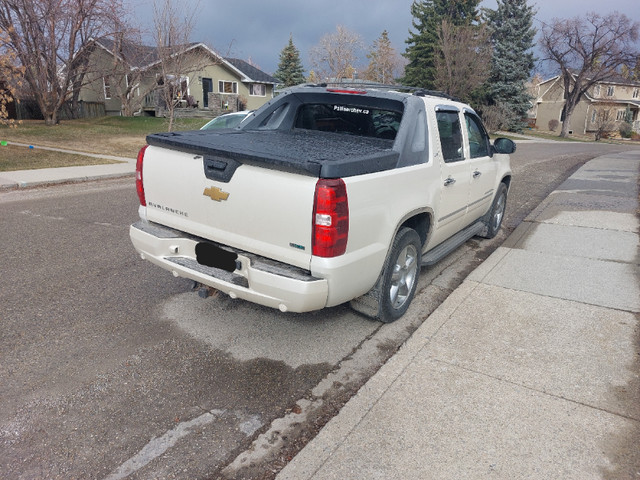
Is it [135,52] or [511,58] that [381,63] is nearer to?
[511,58]

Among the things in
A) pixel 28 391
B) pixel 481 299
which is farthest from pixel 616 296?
pixel 28 391

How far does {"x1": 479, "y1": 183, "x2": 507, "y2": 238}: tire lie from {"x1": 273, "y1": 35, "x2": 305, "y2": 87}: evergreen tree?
53.3 m

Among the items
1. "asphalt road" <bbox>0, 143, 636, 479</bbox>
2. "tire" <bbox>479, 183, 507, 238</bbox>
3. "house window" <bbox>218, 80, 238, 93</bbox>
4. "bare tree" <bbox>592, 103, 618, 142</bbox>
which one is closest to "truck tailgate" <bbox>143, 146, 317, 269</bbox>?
"asphalt road" <bbox>0, 143, 636, 479</bbox>

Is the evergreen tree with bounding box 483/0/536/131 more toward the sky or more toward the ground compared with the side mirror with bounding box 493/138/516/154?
more toward the sky

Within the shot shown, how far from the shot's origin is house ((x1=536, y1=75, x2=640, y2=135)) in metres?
51.2

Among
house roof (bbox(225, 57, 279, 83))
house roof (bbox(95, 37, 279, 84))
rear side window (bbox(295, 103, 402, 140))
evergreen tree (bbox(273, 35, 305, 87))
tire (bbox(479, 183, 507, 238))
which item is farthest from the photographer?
evergreen tree (bbox(273, 35, 305, 87))

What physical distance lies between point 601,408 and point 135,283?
4005mm

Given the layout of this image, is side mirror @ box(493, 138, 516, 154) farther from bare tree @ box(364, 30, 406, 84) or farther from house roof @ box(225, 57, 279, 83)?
bare tree @ box(364, 30, 406, 84)

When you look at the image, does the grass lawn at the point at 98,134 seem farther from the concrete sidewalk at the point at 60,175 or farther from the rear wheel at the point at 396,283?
the rear wheel at the point at 396,283

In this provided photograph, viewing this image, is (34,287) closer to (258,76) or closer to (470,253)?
(470,253)

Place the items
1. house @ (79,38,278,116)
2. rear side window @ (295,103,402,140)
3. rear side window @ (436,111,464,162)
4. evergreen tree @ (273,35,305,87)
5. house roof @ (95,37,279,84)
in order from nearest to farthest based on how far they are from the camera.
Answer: rear side window @ (295,103,402,140), rear side window @ (436,111,464,162), house roof @ (95,37,279,84), house @ (79,38,278,116), evergreen tree @ (273,35,305,87)

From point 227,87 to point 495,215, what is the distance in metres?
34.3

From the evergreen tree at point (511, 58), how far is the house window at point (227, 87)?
67.2ft

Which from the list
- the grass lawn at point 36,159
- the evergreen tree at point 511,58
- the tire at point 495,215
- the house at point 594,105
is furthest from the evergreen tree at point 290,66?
the tire at point 495,215
